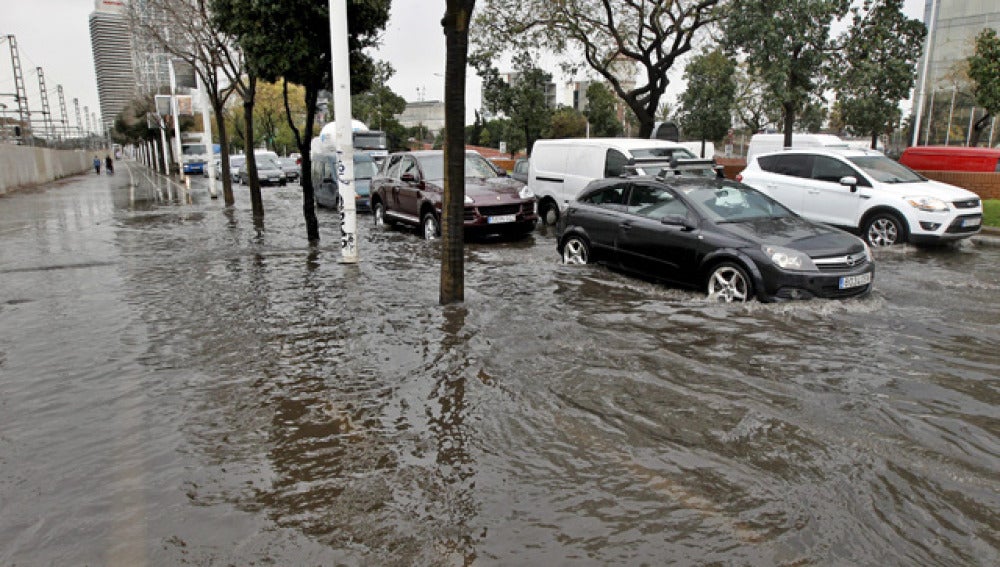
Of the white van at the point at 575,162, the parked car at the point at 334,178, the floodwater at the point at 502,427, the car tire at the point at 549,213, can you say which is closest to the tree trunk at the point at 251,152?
the parked car at the point at 334,178

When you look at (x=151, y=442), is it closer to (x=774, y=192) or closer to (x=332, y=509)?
(x=332, y=509)

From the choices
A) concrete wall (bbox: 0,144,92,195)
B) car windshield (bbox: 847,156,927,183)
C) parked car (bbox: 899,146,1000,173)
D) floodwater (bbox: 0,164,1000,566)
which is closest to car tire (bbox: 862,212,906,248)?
car windshield (bbox: 847,156,927,183)

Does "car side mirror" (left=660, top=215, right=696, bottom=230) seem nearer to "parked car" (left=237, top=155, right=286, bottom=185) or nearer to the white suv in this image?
the white suv

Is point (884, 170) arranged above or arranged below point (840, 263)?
above

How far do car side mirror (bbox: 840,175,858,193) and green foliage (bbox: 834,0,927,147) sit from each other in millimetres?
8448

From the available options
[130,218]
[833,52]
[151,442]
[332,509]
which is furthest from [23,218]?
[833,52]

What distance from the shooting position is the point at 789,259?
6.94 meters

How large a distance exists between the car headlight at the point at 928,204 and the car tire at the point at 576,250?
5.58 m

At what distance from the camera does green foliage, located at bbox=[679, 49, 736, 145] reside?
110 ft

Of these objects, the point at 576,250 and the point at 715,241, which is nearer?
the point at 715,241

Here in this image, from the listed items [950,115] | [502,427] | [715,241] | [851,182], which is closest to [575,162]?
[851,182]

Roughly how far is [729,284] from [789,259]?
0.67m

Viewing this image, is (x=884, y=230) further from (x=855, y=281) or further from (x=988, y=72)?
(x=988, y=72)

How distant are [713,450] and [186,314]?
608 cm
